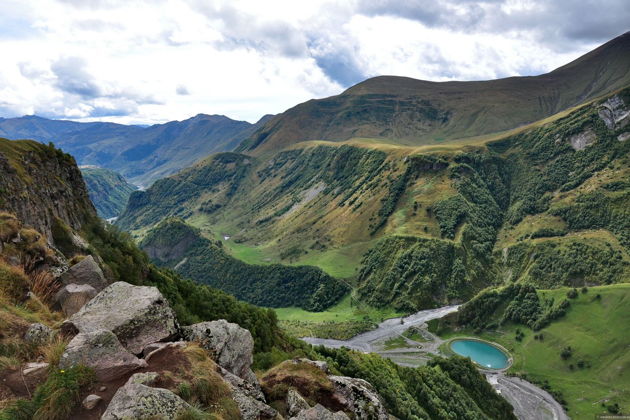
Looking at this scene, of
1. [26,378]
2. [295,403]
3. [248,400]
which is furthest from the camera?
[295,403]

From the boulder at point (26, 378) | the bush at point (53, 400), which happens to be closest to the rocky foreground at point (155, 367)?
the boulder at point (26, 378)

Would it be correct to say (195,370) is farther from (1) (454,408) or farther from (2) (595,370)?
(2) (595,370)

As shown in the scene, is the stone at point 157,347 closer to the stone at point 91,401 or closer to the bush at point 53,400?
the stone at point 91,401

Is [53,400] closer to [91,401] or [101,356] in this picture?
[91,401]

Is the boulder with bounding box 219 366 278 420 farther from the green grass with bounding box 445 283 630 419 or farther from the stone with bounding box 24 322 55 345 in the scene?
the green grass with bounding box 445 283 630 419

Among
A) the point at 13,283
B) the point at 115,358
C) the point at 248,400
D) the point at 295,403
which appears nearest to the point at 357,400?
the point at 295,403

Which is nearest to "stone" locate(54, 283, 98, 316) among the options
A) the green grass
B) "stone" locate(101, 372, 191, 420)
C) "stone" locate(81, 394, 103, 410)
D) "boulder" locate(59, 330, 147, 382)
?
"boulder" locate(59, 330, 147, 382)
